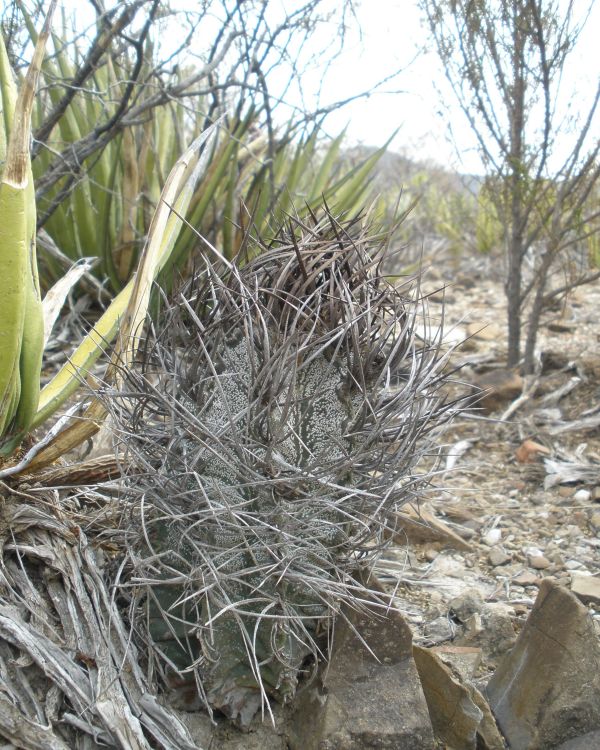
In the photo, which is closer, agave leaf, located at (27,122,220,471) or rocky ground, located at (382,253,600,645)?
agave leaf, located at (27,122,220,471)

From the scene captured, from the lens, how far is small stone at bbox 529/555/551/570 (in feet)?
8.39

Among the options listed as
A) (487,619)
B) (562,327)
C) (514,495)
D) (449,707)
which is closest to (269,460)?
(449,707)

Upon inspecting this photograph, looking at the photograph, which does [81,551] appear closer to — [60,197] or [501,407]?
[60,197]

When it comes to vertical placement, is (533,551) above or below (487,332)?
below

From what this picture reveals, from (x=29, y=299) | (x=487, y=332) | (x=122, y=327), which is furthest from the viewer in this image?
(x=487, y=332)

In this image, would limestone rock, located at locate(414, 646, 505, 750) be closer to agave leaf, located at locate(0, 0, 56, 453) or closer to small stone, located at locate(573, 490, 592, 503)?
agave leaf, located at locate(0, 0, 56, 453)

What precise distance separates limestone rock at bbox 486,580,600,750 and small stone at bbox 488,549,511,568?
2.65 ft

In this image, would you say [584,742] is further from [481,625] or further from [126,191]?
[126,191]

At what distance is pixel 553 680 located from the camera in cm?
173

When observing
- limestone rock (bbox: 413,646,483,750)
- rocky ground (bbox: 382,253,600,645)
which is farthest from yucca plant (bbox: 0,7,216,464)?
limestone rock (bbox: 413,646,483,750)

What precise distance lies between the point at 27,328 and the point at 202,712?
0.92 metres

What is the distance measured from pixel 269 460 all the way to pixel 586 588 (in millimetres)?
1218

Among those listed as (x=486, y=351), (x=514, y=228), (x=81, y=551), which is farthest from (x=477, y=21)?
(x=81, y=551)

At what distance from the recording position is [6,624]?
152cm
